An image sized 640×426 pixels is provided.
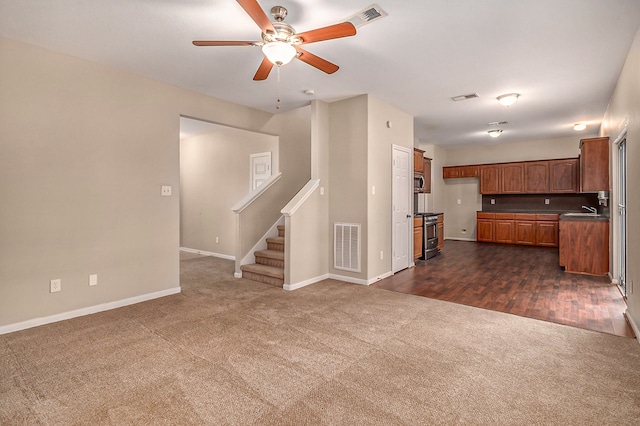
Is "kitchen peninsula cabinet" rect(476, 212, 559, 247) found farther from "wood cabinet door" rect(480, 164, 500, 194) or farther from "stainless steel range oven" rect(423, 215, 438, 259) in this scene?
"stainless steel range oven" rect(423, 215, 438, 259)

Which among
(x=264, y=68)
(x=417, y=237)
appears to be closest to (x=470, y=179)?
(x=417, y=237)

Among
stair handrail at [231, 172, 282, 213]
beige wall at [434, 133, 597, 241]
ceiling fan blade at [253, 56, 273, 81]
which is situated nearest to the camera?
ceiling fan blade at [253, 56, 273, 81]

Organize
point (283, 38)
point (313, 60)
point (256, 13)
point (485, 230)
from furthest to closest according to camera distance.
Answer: point (485, 230) < point (313, 60) < point (283, 38) < point (256, 13)

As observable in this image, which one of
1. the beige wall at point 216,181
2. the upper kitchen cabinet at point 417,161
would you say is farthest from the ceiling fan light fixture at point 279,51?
the upper kitchen cabinet at point 417,161

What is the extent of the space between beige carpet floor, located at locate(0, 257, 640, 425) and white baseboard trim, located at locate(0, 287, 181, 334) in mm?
104

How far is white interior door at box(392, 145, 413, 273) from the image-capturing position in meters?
5.37

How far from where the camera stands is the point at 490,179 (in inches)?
353

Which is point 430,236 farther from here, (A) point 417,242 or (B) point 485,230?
(B) point 485,230

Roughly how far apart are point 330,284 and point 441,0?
11.6ft

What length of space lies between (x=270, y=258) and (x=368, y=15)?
3593 mm

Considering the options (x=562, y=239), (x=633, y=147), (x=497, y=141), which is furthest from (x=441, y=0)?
(x=497, y=141)

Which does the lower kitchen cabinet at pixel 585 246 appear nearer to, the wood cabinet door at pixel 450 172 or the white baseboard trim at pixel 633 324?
the white baseboard trim at pixel 633 324

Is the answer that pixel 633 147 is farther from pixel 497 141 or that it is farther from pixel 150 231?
pixel 497 141

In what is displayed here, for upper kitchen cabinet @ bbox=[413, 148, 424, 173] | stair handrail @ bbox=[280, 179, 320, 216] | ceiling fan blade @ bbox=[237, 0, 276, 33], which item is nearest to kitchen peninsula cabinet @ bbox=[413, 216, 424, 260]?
upper kitchen cabinet @ bbox=[413, 148, 424, 173]
